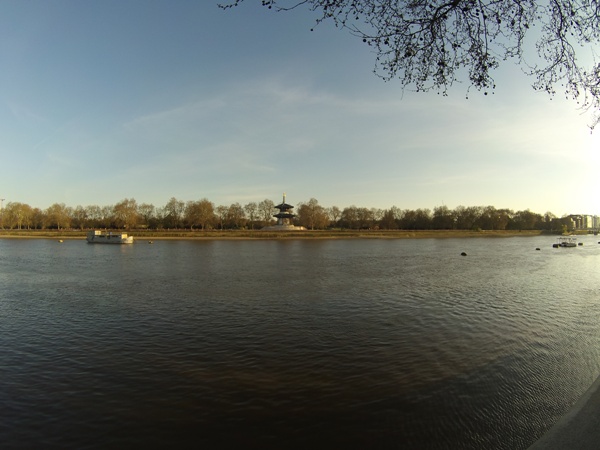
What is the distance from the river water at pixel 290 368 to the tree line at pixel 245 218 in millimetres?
111440

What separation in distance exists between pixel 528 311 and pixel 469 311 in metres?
2.74

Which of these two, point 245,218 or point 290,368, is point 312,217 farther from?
point 290,368

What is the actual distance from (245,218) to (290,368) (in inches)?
5269

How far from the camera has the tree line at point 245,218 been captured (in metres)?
128

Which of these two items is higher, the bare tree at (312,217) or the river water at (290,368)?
the bare tree at (312,217)

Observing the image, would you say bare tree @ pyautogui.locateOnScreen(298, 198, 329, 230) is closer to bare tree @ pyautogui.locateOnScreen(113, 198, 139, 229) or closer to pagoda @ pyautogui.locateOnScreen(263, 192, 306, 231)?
pagoda @ pyautogui.locateOnScreen(263, 192, 306, 231)

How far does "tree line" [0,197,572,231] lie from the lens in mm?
128375

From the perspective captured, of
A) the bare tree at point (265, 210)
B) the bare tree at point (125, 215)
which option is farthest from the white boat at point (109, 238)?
the bare tree at point (265, 210)

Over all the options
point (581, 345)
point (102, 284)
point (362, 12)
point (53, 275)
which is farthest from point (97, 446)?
point (53, 275)

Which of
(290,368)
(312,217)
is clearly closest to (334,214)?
(312,217)

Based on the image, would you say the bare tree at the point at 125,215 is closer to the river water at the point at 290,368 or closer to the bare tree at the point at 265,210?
the bare tree at the point at 265,210

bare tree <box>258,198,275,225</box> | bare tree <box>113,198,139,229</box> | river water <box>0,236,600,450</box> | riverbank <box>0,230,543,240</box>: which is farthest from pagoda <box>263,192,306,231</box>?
river water <box>0,236,600,450</box>

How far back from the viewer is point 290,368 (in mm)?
10148

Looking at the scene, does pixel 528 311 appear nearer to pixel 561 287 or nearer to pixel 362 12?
pixel 561 287
